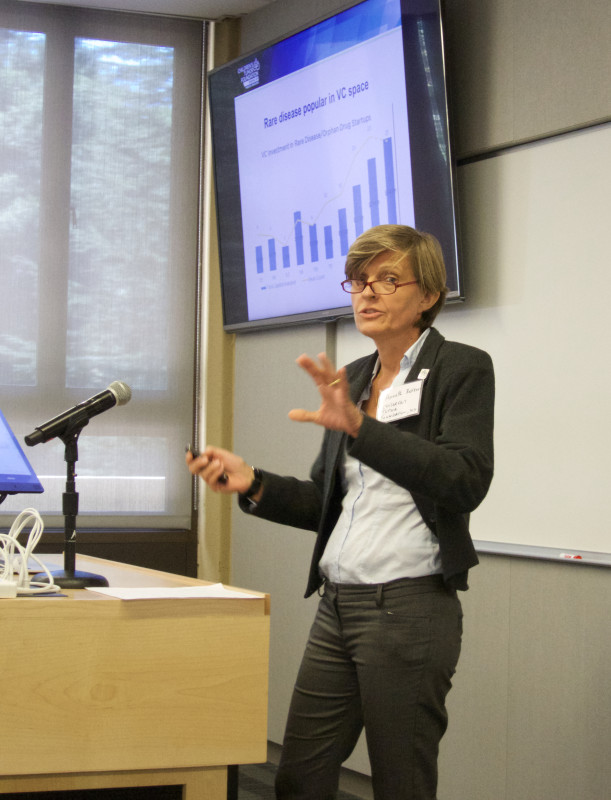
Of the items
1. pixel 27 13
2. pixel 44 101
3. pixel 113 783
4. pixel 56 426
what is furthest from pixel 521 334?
pixel 27 13

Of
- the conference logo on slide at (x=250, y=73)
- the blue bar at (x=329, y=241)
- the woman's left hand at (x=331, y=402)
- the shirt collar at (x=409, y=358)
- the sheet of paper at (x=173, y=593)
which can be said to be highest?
the conference logo on slide at (x=250, y=73)

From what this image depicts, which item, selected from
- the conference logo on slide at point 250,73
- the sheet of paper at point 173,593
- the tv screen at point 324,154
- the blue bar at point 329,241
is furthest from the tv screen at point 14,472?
the conference logo on slide at point 250,73

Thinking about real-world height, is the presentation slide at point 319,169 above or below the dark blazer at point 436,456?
above

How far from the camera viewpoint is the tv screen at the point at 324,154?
9.80 feet

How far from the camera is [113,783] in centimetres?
147

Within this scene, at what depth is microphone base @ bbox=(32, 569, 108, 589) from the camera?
1689mm

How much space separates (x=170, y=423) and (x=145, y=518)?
0.43m

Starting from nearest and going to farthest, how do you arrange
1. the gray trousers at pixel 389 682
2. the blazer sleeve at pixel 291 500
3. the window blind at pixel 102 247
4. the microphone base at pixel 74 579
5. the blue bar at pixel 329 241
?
the gray trousers at pixel 389 682
the microphone base at pixel 74 579
the blazer sleeve at pixel 291 500
the blue bar at pixel 329 241
the window blind at pixel 102 247

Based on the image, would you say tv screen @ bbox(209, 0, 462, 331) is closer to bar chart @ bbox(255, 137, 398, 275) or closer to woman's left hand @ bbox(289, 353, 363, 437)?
bar chart @ bbox(255, 137, 398, 275)

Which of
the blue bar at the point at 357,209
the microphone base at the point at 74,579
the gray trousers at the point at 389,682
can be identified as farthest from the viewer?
the blue bar at the point at 357,209

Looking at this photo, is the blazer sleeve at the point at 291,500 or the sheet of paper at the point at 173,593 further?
the blazer sleeve at the point at 291,500

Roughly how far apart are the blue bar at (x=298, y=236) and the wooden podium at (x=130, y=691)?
2.20 metres

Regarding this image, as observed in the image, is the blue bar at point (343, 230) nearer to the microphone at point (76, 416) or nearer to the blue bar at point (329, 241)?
the blue bar at point (329, 241)

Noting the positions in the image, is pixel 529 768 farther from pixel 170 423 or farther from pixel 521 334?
pixel 170 423
